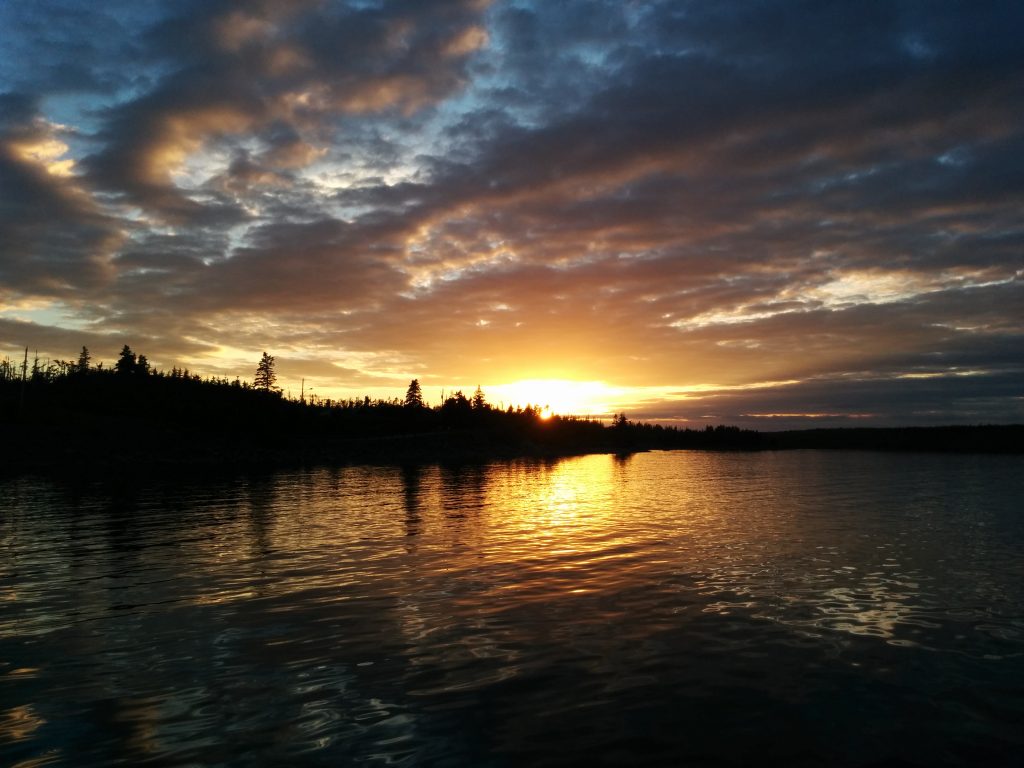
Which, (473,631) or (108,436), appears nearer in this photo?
(473,631)

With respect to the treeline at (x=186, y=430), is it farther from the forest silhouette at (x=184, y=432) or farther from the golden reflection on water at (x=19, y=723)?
the golden reflection on water at (x=19, y=723)

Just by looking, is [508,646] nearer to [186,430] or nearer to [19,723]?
[19,723]

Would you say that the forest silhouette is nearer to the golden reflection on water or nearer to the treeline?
the treeline

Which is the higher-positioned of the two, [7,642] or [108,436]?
[108,436]

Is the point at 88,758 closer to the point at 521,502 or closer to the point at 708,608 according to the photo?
the point at 708,608

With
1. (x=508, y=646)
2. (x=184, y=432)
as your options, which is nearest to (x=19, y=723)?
(x=508, y=646)

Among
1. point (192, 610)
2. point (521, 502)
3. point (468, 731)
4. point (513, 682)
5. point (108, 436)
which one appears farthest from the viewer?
point (108, 436)

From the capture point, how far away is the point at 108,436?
117 metres

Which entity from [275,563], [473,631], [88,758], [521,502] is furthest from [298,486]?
[88,758]

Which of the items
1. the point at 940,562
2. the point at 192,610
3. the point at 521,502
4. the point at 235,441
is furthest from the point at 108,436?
the point at 940,562

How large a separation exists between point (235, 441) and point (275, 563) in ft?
396

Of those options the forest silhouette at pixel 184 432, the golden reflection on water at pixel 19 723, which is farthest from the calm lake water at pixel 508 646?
the forest silhouette at pixel 184 432

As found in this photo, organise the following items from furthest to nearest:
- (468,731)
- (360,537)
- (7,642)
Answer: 1. (360,537)
2. (7,642)
3. (468,731)

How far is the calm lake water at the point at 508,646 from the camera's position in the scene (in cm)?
1212
